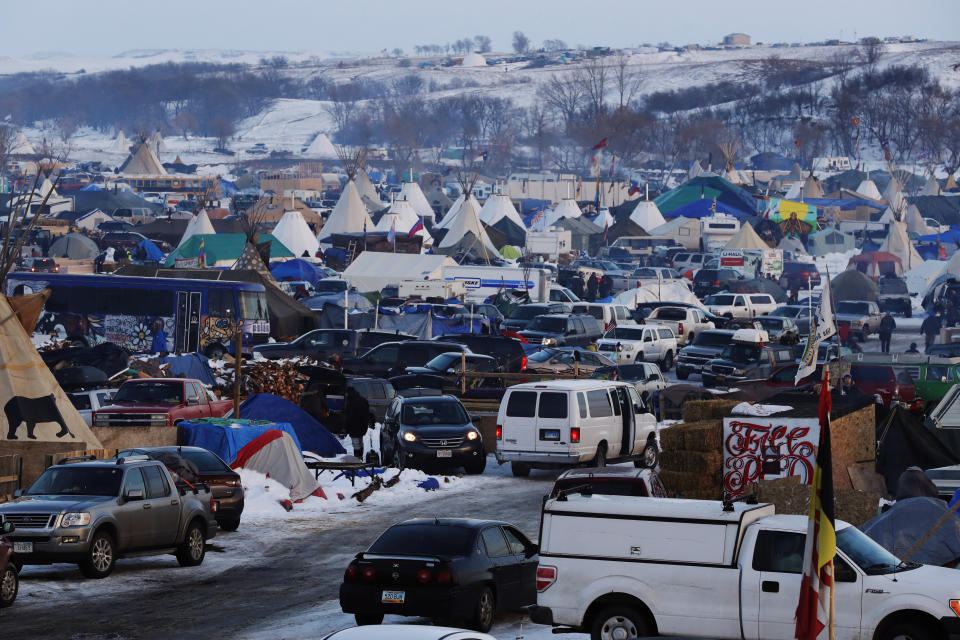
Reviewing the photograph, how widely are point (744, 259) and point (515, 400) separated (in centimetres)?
5183

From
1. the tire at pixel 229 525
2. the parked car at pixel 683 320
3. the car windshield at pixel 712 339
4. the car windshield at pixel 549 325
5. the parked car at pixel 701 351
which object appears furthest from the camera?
the parked car at pixel 683 320

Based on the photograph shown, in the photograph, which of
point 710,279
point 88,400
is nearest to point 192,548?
point 88,400

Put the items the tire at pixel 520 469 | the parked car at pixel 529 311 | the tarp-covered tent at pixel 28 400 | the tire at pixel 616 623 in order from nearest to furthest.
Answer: the tire at pixel 616 623 < the tarp-covered tent at pixel 28 400 < the tire at pixel 520 469 < the parked car at pixel 529 311

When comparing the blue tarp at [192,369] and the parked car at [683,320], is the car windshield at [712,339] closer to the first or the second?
the parked car at [683,320]

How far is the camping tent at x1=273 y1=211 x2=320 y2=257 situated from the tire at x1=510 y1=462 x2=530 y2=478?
2175 inches

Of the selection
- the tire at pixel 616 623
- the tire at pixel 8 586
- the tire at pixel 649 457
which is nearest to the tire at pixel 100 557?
the tire at pixel 8 586

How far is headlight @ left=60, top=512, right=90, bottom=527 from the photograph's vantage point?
649 inches

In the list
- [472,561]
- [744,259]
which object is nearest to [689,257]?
[744,259]

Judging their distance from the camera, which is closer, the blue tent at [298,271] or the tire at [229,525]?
the tire at [229,525]

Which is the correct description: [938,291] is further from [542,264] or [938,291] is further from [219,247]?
[219,247]

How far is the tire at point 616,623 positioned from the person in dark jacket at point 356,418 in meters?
14.9

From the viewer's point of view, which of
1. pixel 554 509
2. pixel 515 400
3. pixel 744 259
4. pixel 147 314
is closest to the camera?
pixel 554 509

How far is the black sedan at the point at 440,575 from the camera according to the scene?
46.1ft

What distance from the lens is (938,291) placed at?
64.9 meters
